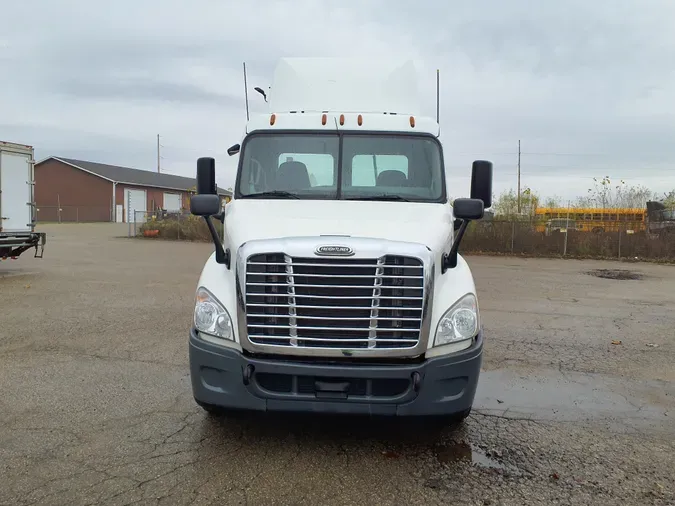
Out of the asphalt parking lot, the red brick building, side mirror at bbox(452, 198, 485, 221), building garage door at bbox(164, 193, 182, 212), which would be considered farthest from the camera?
building garage door at bbox(164, 193, 182, 212)

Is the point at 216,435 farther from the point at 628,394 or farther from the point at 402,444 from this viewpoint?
the point at 628,394

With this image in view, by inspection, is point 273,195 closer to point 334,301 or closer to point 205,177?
point 205,177

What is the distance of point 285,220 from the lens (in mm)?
4371

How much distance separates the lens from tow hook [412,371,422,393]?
3.72m

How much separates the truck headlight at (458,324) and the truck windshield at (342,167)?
4.62 feet

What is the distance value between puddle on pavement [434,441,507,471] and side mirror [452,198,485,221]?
176cm

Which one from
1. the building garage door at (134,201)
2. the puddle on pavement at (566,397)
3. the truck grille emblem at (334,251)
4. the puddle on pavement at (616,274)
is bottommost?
the puddle on pavement at (566,397)

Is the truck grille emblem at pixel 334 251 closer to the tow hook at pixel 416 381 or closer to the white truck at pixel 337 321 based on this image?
the white truck at pixel 337 321

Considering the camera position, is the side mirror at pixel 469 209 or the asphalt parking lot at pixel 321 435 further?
the side mirror at pixel 469 209

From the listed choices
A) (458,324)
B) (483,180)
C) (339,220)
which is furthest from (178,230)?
(458,324)

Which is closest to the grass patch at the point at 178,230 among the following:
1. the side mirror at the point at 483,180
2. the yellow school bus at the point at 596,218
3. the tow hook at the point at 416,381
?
the yellow school bus at the point at 596,218

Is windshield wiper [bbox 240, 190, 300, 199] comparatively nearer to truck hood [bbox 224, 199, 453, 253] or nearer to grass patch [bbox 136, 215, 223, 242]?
truck hood [bbox 224, 199, 453, 253]

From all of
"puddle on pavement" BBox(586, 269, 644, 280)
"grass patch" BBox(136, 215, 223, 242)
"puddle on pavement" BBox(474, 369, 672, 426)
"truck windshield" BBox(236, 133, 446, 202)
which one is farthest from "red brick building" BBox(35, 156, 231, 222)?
"puddle on pavement" BBox(474, 369, 672, 426)

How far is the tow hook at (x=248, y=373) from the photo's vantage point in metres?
3.76
